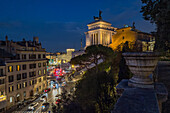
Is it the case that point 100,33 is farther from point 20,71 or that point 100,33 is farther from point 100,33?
point 20,71

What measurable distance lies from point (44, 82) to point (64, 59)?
7225cm

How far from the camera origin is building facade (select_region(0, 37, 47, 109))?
22.8 m

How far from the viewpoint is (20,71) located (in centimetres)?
2573

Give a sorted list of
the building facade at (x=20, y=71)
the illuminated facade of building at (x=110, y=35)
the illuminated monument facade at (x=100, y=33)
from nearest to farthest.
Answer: the building facade at (x=20, y=71) < the illuminated facade of building at (x=110, y=35) < the illuminated monument facade at (x=100, y=33)

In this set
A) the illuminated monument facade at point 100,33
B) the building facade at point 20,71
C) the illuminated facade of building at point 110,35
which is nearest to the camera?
the building facade at point 20,71

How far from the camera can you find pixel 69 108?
10227 mm

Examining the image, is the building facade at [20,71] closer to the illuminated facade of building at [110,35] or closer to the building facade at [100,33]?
the building facade at [100,33]

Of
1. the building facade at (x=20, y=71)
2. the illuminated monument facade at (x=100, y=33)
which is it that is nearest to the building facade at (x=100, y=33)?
the illuminated monument facade at (x=100, y=33)

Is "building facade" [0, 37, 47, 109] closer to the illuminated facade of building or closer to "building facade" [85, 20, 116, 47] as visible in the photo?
"building facade" [85, 20, 116, 47]

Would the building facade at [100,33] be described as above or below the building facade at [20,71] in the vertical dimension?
above

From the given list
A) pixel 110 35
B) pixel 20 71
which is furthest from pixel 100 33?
pixel 20 71

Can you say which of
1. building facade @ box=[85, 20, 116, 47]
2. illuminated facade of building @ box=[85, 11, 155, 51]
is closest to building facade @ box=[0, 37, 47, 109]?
building facade @ box=[85, 20, 116, 47]

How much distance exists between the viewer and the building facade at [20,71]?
2281cm

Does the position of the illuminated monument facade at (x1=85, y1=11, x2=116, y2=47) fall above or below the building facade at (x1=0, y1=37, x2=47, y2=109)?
above
